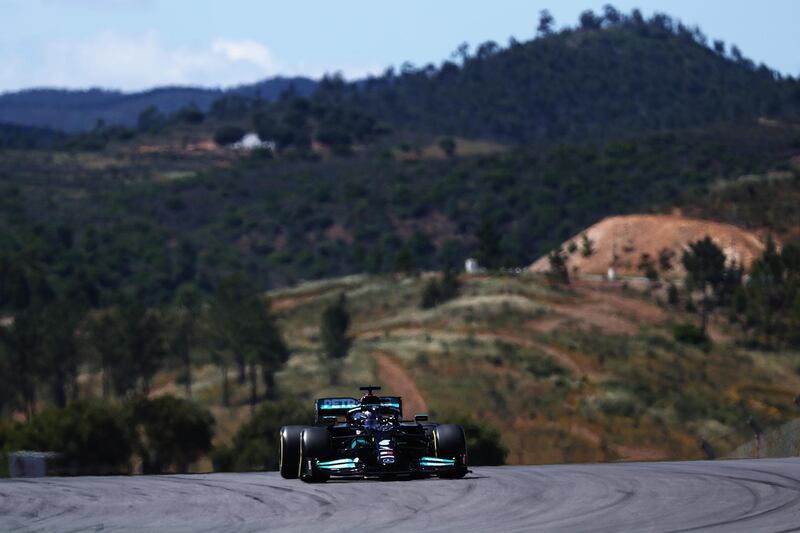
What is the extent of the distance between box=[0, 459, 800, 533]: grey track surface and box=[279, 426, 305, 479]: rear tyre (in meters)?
0.22

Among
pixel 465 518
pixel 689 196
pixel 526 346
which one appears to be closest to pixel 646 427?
pixel 526 346


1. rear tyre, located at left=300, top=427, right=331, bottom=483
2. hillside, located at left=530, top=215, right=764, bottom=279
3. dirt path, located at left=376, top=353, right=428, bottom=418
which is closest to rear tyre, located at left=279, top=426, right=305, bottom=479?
rear tyre, located at left=300, top=427, right=331, bottom=483

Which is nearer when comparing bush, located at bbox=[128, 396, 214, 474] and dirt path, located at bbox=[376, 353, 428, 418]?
bush, located at bbox=[128, 396, 214, 474]

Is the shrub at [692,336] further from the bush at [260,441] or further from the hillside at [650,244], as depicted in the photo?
the bush at [260,441]

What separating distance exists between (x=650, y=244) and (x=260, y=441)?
69863 millimetres

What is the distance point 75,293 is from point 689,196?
61.2 m

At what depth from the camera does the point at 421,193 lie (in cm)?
17275

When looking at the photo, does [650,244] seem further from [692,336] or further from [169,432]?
[169,432]

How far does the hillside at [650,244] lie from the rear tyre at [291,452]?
9227 centimetres

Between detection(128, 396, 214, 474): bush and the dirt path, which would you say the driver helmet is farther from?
the dirt path

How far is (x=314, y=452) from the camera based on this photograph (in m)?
21.6

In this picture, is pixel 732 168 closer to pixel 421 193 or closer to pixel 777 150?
pixel 777 150

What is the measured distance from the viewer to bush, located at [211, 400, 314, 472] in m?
55.1

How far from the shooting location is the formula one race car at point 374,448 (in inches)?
836
